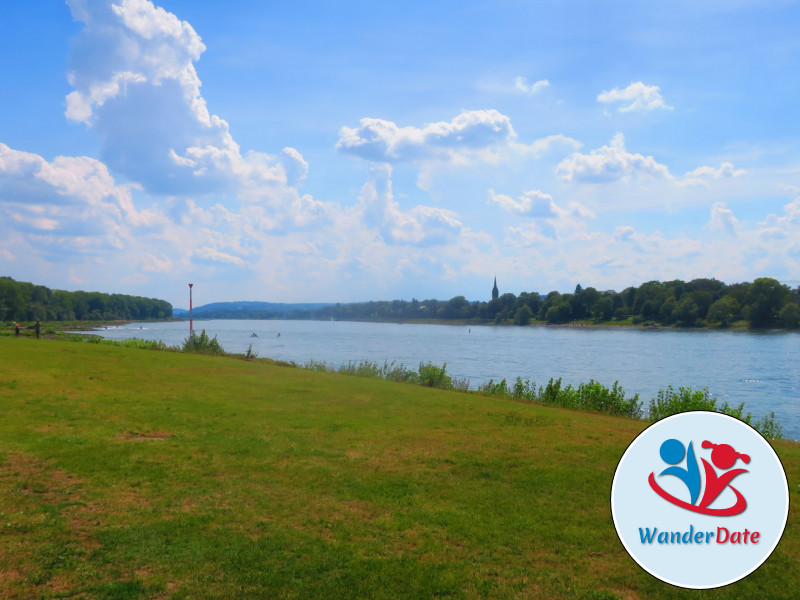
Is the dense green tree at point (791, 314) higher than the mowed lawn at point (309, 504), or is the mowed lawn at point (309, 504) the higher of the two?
the dense green tree at point (791, 314)

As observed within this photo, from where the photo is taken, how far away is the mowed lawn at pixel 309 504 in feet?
19.3

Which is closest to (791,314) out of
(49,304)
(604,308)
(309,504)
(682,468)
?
(604,308)

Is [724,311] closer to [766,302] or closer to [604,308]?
[766,302]

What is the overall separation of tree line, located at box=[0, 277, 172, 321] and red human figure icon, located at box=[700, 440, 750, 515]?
98.0 m

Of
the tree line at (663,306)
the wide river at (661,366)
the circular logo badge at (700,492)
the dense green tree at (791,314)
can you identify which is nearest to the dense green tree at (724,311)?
the tree line at (663,306)

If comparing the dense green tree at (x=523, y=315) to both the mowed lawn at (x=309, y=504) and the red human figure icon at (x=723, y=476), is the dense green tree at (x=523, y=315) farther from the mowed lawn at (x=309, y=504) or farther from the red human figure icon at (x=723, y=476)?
the red human figure icon at (x=723, y=476)

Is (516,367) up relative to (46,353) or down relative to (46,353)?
down

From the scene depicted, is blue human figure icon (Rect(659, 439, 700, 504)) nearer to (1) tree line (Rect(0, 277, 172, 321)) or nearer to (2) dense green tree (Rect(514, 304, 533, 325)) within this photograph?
(1) tree line (Rect(0, 277, 172, 321))

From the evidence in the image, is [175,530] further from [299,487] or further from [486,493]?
[486,493]

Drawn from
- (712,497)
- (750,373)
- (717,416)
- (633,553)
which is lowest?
(750,373)

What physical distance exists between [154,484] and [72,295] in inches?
7804

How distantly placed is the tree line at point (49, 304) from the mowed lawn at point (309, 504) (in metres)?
88.0

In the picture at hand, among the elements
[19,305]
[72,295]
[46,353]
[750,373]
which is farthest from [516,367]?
[72,295]

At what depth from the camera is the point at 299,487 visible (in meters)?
8.89
